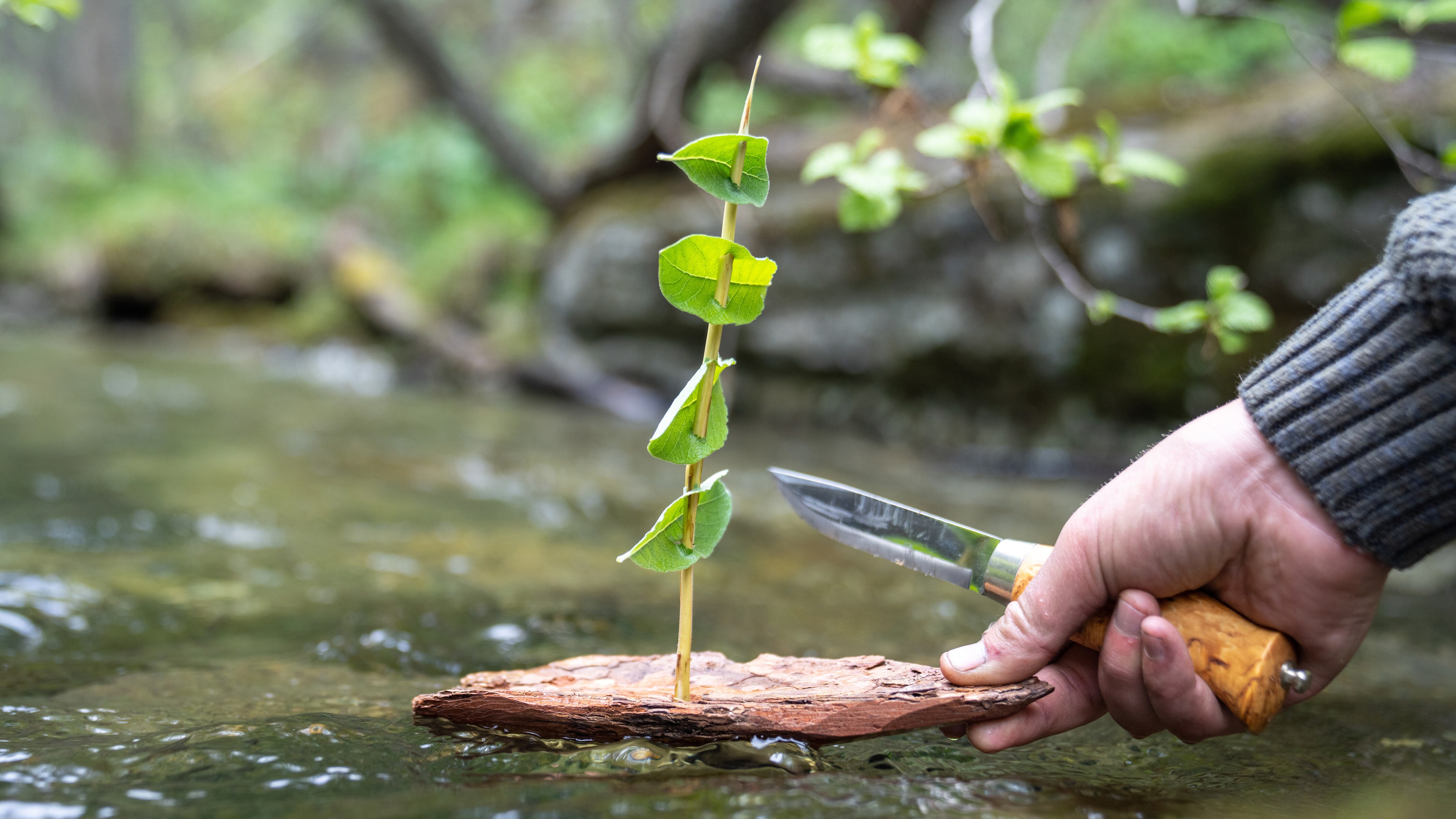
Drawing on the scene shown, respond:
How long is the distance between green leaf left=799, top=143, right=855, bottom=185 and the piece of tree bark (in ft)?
3.95

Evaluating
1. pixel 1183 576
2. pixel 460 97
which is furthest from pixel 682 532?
pixel 460 97

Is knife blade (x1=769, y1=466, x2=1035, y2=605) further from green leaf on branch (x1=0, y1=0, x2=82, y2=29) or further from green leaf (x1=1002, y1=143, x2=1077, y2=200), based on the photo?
green leaf on branch (x1=0, y1=0, x2=82, y2=29)


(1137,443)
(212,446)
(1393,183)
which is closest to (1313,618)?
(1137,443)

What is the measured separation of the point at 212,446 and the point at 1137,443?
195 inches

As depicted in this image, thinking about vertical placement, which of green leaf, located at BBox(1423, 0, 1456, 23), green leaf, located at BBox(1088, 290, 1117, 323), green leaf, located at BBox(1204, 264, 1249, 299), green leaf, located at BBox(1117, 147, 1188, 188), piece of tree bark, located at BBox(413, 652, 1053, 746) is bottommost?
piece of tree bark, located at BBox(413, 652, 1053, 746)

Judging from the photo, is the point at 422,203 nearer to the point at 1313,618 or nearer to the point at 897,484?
the point at 897,484

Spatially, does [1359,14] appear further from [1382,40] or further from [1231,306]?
[1231,306]

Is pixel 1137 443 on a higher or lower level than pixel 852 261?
lower

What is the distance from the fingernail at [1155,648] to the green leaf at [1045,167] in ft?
3.54

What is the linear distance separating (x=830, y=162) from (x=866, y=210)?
149mm

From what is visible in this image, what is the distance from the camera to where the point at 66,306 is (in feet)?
35.2

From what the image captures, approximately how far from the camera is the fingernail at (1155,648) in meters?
1.25

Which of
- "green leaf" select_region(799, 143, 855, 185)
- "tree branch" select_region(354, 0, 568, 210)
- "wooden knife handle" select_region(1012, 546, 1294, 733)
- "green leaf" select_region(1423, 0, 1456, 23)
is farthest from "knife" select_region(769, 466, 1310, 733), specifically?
"tree branch" select_region(354, 0, 568, 210)

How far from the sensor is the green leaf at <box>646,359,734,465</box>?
4.04 ft
